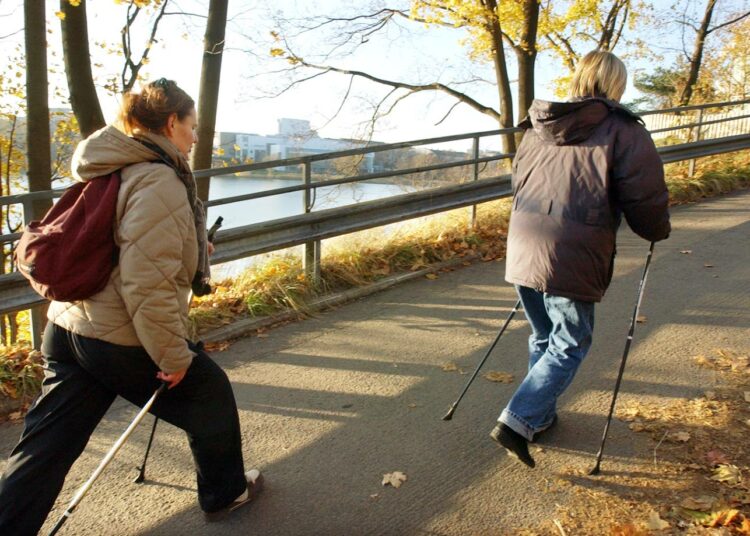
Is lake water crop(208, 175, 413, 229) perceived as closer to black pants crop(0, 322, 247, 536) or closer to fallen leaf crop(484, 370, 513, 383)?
fallen leaf crop(484, 370, 513, 383)

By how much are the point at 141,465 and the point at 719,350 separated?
443 centimetres

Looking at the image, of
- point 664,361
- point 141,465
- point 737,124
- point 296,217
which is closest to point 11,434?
point 141,465

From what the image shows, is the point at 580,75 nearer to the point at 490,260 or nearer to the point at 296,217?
the point at 296,217

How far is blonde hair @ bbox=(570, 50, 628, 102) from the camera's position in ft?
11.8

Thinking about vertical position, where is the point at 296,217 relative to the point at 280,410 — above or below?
above

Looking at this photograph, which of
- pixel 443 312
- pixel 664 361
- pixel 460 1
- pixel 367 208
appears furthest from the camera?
pixel 460 1

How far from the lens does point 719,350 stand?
5352 mm

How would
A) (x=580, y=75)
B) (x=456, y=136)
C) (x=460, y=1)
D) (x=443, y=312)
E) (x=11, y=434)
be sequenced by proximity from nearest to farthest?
(x=580, y=75) → (x=11, y=434) → (x=443, y=312) → (x=456, y=136) → (x=460, y=1)

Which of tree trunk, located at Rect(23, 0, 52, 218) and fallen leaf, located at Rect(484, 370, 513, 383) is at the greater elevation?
tree trunk, located at Rect(23, 0, 52, 218)

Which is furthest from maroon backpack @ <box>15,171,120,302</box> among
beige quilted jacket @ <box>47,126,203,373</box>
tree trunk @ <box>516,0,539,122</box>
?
tree trunk @ <box>516,0,539,122</box>

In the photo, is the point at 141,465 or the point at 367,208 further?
the point at 367,208

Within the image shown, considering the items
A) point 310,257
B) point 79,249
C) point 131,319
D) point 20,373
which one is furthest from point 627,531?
point 310,257

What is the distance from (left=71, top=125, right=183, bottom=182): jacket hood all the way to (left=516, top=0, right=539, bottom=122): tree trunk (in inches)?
497

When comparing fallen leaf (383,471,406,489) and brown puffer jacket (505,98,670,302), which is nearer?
brown puffer jacket (505,98,670,302)
